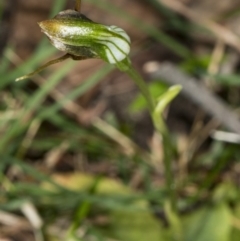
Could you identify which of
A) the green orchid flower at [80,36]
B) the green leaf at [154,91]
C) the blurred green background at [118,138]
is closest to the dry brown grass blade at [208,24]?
the blurred green background at [118,138]

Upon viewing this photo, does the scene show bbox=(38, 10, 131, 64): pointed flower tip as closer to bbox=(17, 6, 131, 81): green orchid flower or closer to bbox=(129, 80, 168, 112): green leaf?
bbox=(17, 6, 131, 81): green orchid flower

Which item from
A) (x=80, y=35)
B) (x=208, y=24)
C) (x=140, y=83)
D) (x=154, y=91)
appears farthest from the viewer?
(x=208, y=24)

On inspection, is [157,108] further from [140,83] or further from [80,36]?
[80,36]

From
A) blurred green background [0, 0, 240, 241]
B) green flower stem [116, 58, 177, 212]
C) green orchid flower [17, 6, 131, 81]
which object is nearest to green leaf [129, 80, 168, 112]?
blurred green background [0, 0, 240, 241]

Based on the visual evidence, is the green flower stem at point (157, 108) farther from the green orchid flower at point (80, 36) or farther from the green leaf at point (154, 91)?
the green leaf at point (154, 91)

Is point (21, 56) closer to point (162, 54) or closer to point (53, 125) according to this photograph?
point (53, 125)

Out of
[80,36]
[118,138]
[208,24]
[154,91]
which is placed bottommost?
[118,138]

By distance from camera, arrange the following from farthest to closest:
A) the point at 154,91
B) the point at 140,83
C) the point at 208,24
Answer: the point at 208,24, the point at 154,91, the point at 140,83

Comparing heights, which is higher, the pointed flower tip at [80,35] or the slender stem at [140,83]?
the pointed flower tip at [80,35]

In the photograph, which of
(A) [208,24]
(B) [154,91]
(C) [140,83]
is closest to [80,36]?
(C) [140,83]
